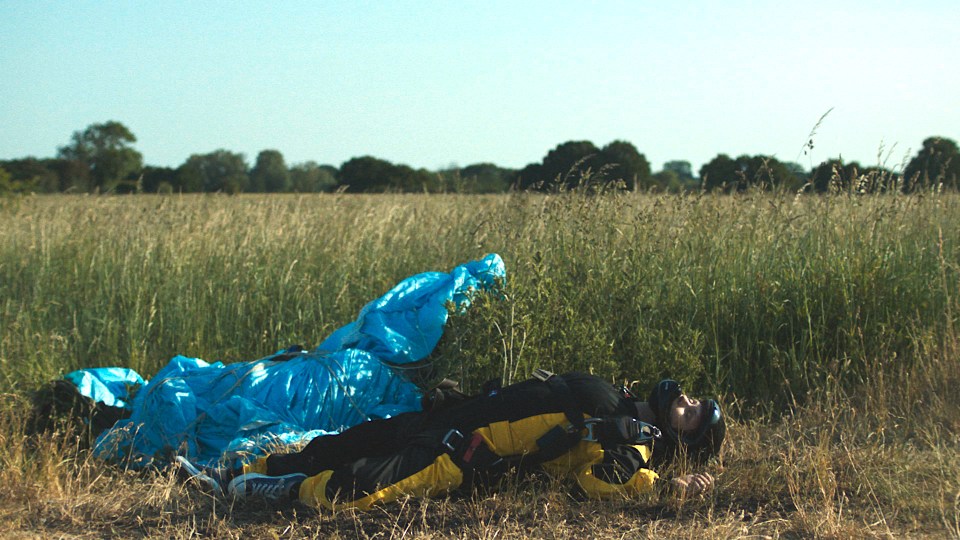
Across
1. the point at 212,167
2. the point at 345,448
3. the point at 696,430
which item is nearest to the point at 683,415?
the point at 696,430

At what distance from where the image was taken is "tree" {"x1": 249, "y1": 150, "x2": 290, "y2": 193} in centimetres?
2245

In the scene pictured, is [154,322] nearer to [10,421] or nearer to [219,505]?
[10,421]

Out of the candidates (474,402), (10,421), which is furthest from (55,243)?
(474,402)

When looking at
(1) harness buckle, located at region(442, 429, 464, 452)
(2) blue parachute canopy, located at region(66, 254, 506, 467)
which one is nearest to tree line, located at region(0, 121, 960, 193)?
(2) blue parachute canopy, located at region(66, 254, 506, 467)

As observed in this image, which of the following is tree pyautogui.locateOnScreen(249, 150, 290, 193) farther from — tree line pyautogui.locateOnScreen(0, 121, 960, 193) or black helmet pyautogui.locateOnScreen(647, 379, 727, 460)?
black helmet pyautogui.locateOnScreen(647, 379, 727, 460)

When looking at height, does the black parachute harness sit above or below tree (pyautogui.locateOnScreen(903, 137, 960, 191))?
below

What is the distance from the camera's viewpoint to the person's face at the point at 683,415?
13.2 feet

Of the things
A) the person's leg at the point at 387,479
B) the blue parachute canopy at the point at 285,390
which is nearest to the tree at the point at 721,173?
the blue parachute canopy at the point at 285,390

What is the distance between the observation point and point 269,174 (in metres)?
26.5

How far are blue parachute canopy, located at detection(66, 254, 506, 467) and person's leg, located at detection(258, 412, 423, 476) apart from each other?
0.49 m

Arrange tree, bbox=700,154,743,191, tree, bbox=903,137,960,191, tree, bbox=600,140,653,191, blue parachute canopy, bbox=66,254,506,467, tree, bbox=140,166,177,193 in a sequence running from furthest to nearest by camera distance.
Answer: tree, bbox=140,166,177,193
tree, bbox=600,140,653,191
tree, bbox=903,137,960,191
tree, bbox=700,154,743,191
blue parachute canopy, bbox=66,254,506,467

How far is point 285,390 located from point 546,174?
475cm

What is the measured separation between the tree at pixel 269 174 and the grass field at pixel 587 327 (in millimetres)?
11657

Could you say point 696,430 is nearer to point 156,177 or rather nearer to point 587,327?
point 587,327
